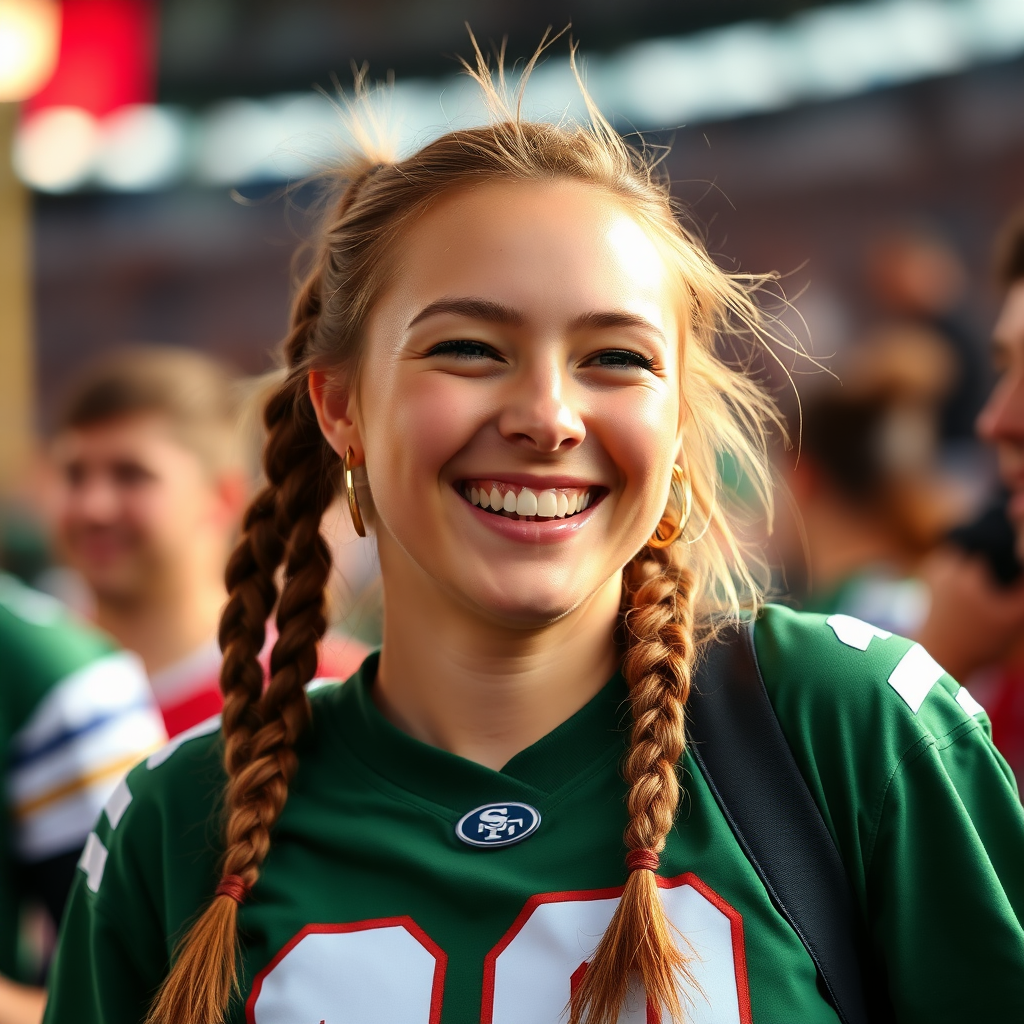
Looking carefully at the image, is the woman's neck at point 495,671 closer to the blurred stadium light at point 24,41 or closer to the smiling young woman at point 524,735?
the smiling young woman at point 524,735

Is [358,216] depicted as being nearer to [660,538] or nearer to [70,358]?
[660,538]

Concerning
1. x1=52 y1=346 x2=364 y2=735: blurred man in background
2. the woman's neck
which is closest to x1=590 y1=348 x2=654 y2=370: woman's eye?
the woman's neck

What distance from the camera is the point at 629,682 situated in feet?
4.82

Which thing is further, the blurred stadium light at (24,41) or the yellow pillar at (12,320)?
the yellow pillar at (12,320)

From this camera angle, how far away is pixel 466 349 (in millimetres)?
1395

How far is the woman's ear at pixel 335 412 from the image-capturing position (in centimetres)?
157

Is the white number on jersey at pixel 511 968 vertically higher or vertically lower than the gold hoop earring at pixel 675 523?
lower

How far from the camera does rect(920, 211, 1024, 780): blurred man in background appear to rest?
2129 mm

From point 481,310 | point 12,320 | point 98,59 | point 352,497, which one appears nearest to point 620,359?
point 481,310

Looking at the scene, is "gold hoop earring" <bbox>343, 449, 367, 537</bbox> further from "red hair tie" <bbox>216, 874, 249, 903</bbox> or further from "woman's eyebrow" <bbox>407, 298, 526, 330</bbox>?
"red hair tie" <bbox>216, 874, 249, 903</bbox>

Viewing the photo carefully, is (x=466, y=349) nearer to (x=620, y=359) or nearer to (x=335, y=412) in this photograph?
(x=620, y=359)

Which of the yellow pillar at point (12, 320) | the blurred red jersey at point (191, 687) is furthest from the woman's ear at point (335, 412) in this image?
the yellow pillar at point (12, 320)

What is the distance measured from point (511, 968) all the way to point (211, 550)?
6.78 feet

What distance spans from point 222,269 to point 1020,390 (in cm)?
1523
